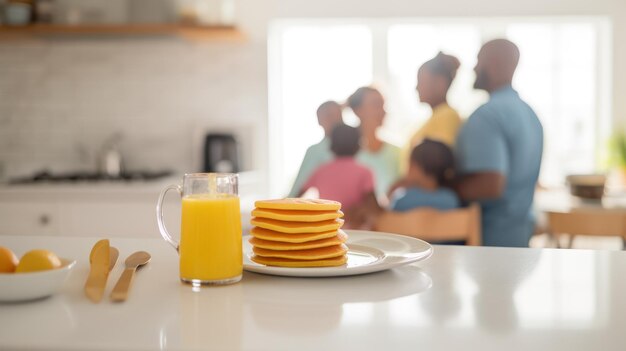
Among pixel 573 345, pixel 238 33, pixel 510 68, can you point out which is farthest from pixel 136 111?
pixel 573 345

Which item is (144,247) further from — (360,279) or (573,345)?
(573,345)

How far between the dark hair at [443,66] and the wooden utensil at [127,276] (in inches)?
75.2

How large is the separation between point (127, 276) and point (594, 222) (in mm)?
2441

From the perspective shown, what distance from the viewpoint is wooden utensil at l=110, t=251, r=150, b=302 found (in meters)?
0.86

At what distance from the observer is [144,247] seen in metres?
1.27

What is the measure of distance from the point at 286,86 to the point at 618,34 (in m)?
2.09

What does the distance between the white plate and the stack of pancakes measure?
0.08ft

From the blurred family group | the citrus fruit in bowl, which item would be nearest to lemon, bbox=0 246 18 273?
the citrus fruit in bowl

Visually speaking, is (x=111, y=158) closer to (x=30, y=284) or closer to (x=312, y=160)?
(x=312, y=160)

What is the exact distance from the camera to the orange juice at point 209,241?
0.93m

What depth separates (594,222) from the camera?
9.49ft

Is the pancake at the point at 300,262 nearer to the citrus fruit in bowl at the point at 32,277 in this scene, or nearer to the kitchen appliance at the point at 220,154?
the citrus fruit in bowl at the point at 32,277

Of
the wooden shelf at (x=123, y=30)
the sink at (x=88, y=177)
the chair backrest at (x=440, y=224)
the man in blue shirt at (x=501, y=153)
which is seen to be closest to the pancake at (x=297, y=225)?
the chair backrest at (x=440, y=224)

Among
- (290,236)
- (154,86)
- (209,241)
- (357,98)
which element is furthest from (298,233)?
(154,86)
